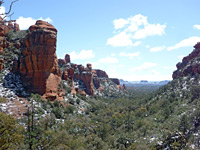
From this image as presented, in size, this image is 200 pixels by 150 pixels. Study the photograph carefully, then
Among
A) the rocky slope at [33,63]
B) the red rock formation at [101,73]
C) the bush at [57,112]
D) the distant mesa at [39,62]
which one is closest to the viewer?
the bush at [57,112]

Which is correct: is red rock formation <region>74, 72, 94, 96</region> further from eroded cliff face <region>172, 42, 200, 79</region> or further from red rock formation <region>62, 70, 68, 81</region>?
eroded cliff face <region>172, 42, 200, 79</region>

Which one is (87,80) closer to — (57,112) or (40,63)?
(40,63)

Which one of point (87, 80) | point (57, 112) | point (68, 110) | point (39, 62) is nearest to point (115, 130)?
point (68, 110)

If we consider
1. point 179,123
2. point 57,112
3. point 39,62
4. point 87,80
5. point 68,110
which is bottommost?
point 68,110

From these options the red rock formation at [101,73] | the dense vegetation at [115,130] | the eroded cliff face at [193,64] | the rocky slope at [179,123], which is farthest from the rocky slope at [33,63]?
the red rock formation at [101,73]

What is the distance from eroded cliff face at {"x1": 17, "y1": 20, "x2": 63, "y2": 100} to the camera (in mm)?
46344

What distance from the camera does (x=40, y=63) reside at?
4700 centimetres

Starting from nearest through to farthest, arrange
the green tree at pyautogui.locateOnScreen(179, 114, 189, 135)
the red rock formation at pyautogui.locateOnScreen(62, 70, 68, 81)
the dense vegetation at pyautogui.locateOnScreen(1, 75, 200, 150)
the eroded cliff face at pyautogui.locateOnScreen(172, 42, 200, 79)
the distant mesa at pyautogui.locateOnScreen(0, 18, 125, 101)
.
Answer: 1. the dense vegetation at pyautogui.locateOnScreen(1, 75, 200, 150)
2. the green tree at pyautogui.locateOnScreen(179, 114, 189, 135)
3. the distant mesa at pyautogui.locateOnScreen(0, 18, 125, 101)
4. the eroded cliff face at pyautogui.locateOnScreen(172, 42, 200, 79)
5. the red rock formation at pyautogui.locateOnScreen(62, 70, 68, 81)

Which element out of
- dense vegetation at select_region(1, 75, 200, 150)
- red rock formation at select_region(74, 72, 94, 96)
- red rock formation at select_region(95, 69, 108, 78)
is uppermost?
red rock formation at select_region(95, 69, 108, 78)

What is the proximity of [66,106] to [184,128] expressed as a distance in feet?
109

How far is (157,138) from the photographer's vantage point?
105 ft

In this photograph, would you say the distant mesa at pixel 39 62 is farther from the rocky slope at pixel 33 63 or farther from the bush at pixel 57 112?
the bush at pixel 57 112

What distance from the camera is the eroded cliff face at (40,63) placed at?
152 ft

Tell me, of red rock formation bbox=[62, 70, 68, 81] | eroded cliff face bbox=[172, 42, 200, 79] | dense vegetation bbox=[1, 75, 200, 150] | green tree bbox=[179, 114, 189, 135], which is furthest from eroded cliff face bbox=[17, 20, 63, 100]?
eroded cliff face bbox=[172, 42, 200, 79]
